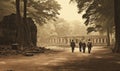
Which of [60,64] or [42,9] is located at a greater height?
[42,9]

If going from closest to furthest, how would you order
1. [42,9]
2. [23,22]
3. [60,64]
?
1. [60,64]
2. [23,22]
3. [42,9]

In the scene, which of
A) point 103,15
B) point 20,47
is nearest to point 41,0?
point 103,15

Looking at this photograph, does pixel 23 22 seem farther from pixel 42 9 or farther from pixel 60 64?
pixel 60 64

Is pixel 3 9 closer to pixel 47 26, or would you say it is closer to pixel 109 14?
pixel 109 14

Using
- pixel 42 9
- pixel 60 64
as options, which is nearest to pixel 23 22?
pixel 42 9

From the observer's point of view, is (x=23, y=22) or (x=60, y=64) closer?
(x=60, y=64)

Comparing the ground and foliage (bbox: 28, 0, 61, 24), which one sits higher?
foliage (bbox: 28, 0, 61, 24)

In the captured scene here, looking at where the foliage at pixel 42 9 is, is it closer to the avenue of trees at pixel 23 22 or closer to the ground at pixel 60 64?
the avenue of trees at pixel 23 22

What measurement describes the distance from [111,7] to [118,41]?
11.2 metres

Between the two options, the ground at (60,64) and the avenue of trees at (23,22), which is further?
the avenue of trees at (23,22)

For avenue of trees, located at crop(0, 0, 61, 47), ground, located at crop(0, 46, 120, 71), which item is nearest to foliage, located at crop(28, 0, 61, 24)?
avenue of trees, located at crop(0, 0, 61, 47)

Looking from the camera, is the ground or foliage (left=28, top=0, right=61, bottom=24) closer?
the ground

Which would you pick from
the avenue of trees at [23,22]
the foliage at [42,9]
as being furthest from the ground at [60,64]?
the foliage at [42,9]

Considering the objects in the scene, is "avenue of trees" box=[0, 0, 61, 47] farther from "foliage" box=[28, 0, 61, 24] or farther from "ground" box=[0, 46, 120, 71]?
"ground" box=[0, 46, 120, 71]
